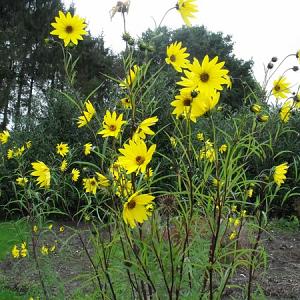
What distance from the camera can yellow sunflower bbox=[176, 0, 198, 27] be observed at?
4.83 feet

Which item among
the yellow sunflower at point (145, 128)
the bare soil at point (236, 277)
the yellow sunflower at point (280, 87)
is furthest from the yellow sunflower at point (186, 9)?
the bare soil at point (236, 277)

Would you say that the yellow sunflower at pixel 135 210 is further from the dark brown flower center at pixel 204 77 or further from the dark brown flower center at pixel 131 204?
the dark brown flower center at pixel 204 77

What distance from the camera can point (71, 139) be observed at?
27.1 feet

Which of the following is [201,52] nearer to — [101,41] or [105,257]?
[101,41]

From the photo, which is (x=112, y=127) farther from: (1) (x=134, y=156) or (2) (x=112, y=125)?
(1) (x=134, y=156)

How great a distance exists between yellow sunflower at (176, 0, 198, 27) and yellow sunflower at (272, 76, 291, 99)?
0.53m

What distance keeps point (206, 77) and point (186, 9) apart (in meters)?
0.24

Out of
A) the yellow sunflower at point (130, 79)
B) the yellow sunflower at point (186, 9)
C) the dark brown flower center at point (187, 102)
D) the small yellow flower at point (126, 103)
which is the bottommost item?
the dark brown flower center at point (187, 102)

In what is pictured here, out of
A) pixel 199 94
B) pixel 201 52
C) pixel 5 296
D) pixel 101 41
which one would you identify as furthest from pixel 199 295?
pixel 201 52

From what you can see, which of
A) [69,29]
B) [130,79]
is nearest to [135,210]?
[130,79]

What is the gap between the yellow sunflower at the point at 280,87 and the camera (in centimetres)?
186

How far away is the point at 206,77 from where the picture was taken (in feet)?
4.59

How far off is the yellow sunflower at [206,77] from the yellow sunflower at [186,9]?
0.55 ft

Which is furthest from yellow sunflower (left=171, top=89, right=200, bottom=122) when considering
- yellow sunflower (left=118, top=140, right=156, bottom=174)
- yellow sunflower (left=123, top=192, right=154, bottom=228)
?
yellow sunflower (left=123, top=192, right=154, bottom=228)
